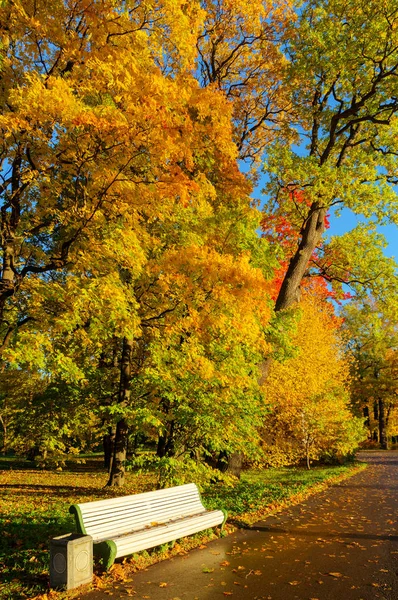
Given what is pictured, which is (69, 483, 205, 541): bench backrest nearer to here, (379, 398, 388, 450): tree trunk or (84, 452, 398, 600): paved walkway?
(84, 452, 398, 600): paved walkway

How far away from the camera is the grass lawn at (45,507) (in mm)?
4711

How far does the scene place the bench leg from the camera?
15.1 feet

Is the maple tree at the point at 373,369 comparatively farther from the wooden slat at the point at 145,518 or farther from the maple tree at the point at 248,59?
the wooden slat at the point at 145,518

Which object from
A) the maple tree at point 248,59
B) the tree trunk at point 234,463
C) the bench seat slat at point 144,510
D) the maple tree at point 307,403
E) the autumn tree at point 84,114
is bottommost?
the tree trunk at point 234,463

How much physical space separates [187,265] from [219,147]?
4.19 meters

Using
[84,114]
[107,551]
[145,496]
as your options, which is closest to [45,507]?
[145,496]

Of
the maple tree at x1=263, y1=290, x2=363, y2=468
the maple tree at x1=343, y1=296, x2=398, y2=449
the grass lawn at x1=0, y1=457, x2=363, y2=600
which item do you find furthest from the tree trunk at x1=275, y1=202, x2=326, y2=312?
the maple tree at x1=343, y1=296, x2=398, y2=449

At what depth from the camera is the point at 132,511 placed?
215 inches

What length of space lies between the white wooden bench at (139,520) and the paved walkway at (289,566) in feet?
0.99

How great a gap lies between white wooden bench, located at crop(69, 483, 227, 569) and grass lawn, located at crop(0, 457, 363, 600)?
64 cm

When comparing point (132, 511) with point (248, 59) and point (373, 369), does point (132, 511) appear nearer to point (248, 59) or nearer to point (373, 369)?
point (248, 59)

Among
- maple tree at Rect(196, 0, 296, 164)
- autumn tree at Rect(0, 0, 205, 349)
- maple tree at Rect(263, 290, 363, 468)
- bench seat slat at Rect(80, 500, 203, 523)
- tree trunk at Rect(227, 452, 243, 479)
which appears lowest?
tree trunk at Rect(227, 452, 243, 479)

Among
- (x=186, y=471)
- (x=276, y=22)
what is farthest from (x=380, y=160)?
(x=186, y=471)

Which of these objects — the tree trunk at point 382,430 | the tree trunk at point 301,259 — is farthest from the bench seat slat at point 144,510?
the tree trunk at point 382,430
